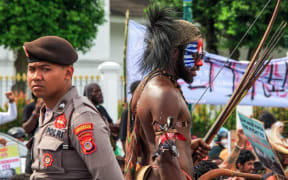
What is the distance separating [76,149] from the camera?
290 cm

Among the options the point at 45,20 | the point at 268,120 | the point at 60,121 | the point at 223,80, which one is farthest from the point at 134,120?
the point at 45,20

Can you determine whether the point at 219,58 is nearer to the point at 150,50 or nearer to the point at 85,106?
the point at 150,50

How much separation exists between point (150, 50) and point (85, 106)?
4.71 feet

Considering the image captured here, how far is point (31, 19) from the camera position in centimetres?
1802

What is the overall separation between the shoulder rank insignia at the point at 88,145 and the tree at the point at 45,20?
15484 millimetres

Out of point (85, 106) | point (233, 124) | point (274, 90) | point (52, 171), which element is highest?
point (85, 106)

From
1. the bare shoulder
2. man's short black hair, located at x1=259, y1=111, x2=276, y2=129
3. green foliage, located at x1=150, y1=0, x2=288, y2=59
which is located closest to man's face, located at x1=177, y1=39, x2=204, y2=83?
the bare shoulder

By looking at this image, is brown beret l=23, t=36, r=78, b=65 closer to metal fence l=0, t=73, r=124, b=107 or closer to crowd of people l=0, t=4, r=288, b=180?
crowd of people l=0, t=4, r=288, b=180

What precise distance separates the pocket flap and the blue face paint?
63.8 inches

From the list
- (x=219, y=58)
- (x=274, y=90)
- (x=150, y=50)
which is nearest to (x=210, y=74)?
(x=219, y=58)

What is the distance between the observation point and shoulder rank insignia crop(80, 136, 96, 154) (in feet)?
9.33

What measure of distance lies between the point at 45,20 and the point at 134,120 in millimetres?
14428

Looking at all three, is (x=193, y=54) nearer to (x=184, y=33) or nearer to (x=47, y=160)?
(x=184, y=33)

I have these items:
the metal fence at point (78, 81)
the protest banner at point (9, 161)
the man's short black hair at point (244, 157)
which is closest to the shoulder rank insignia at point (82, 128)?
the man's short black hair at point (244, 157)
